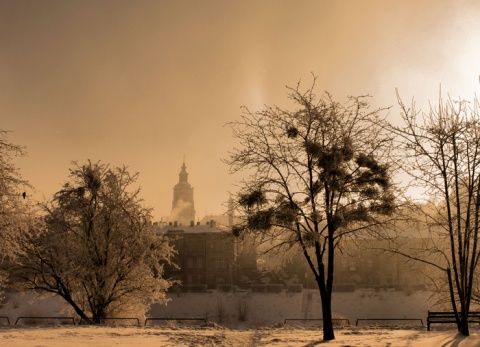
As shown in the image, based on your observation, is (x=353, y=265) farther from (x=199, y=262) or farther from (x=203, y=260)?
(x=199, y=262)

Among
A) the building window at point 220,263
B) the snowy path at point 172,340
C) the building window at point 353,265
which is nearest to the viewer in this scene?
the snowy path at point 172,340

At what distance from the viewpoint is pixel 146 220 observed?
1163 inches

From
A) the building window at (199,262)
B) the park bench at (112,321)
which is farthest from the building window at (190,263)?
the park bench at (112,321)

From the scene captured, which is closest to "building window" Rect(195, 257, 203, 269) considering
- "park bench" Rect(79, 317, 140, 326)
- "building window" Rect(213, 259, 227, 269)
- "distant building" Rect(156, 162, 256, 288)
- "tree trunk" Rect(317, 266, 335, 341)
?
"distant building" Rect(156, 162, 256, 288)

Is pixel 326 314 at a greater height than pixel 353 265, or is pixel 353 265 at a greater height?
pixel 326 314

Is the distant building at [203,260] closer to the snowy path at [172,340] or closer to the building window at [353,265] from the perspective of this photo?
the building window at [353,265]

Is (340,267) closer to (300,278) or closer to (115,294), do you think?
(300,278)

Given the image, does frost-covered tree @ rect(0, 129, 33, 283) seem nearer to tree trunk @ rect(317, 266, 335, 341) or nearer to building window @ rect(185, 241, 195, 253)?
tree trunk @ rect(317, 266, 335, 341)

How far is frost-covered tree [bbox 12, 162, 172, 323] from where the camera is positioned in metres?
26.9

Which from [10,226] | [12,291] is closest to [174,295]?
[12,291]

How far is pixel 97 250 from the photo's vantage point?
2770cm

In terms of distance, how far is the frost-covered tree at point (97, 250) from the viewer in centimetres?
2694

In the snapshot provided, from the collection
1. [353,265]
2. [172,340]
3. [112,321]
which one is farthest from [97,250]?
[353,265]

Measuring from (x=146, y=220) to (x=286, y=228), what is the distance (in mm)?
14708
